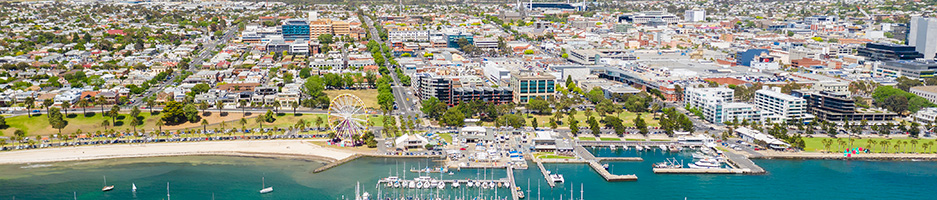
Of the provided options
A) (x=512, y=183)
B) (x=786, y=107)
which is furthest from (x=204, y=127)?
(x=786, y=107)

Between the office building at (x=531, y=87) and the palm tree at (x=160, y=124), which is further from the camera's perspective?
the office building at (x=531, y=87)

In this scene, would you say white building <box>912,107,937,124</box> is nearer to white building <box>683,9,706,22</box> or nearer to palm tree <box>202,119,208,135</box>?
palm tree <box>202,119,208,135</box>

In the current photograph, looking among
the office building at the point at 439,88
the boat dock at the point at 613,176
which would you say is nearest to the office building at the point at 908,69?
the office building at the point at 439,88

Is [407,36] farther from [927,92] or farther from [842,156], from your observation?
[842,156]

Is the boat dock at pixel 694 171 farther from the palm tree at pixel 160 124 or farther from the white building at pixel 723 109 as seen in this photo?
the palm tree at pixel 160 124

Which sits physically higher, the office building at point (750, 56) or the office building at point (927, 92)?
the office building at point (750, 56)

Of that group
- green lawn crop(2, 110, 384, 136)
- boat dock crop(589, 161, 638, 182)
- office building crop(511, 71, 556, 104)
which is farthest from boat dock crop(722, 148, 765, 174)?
Answer: green lawn crop(2, 110, 384, 136)

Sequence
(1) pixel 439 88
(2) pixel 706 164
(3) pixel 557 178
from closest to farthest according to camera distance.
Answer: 1. (3) pixel 557 178
2. (2) pixel 706 164
3. (1) pixel 439 88
